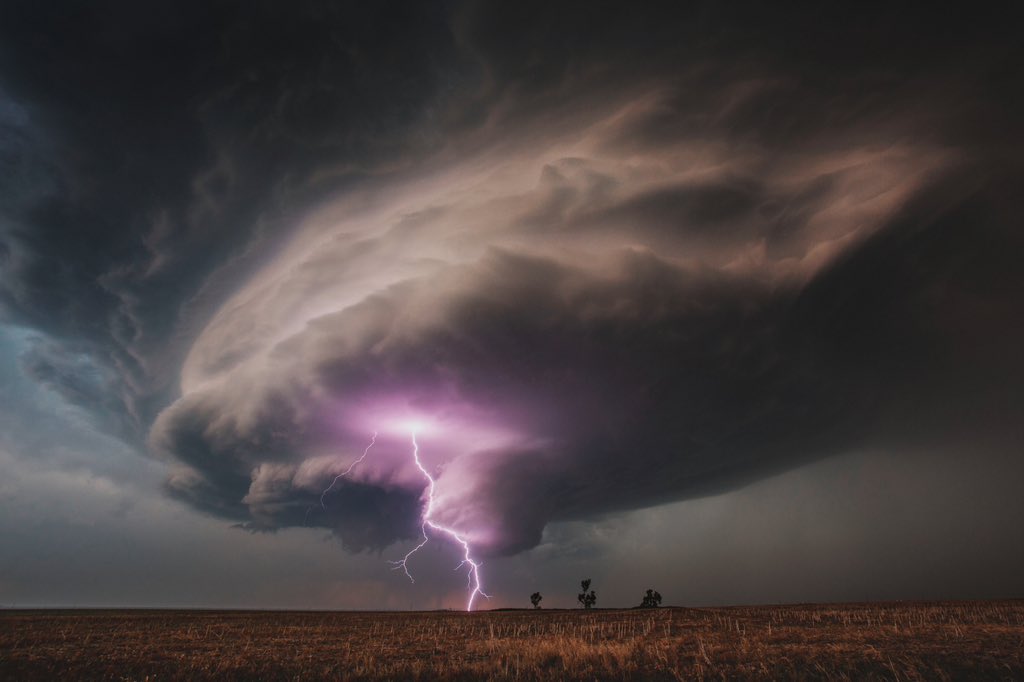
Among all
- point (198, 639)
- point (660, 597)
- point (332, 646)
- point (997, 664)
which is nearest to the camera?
point (997, 664)

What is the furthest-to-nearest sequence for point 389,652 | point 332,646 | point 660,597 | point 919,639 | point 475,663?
point 660,597
point 332,646
point 389,652
point 919,639
point 475,663

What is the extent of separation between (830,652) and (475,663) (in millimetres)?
12990

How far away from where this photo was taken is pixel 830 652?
19.5m

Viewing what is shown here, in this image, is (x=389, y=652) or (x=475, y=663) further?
(x=389, y=652)

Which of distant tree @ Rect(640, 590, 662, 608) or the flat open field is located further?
distant tree @ Rect(640, 590, 662, 608)

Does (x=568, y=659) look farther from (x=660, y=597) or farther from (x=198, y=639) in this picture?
(x=660, y=597)

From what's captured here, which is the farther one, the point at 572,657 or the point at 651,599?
the point at 651,599

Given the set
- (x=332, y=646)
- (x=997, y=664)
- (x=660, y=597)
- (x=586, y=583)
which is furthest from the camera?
(x=586, y=583)

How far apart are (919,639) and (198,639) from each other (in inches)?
1432

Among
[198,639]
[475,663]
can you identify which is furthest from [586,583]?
[475,663]

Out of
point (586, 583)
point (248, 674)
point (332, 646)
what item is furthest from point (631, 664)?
point (586, 583)

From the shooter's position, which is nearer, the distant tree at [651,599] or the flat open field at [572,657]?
the flat open field at [572,657]

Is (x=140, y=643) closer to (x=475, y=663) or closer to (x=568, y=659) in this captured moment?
(x=475, y=663)

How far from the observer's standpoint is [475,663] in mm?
20203
